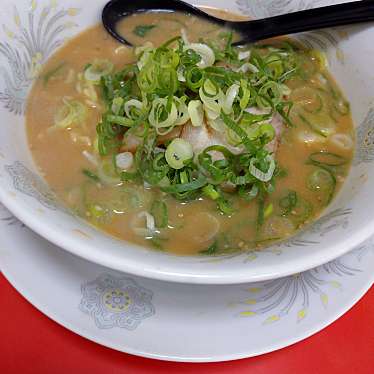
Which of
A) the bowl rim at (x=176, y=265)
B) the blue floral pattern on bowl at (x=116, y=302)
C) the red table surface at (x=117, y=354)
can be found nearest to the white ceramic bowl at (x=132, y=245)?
the bowl rim at (x=176, y=265)

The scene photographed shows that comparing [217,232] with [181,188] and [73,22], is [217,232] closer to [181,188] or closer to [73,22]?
[181,188]

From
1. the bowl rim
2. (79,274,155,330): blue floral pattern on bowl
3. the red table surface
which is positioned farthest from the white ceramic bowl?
the red table surface

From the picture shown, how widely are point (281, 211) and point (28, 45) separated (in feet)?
3.72

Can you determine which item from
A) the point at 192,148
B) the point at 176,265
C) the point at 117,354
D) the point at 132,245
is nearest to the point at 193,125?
the point at 192,148

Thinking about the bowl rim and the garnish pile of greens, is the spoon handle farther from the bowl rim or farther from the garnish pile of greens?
the bowl rim

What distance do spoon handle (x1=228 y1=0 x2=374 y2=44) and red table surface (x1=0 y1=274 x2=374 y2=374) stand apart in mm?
1098

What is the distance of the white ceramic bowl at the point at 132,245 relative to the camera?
118 centimetres

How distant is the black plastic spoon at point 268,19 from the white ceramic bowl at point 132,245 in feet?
0.22

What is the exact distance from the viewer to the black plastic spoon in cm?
189

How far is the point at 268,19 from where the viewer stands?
210 cm

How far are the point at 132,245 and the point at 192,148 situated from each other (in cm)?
38

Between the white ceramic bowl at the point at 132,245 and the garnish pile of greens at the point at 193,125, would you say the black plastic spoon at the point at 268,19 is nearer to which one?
the white ceramic bowl at the point at 132,245

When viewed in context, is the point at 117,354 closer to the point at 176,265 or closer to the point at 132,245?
the point at 132,245

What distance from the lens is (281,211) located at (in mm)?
1588
